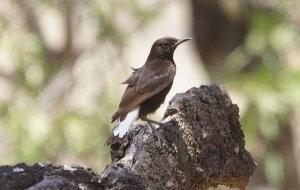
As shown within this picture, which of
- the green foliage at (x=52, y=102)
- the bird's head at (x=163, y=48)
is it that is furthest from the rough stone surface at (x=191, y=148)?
the green foliage at (x=52, y=102)

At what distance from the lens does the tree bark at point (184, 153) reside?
366 centimetres

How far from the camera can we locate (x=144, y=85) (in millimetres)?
4555

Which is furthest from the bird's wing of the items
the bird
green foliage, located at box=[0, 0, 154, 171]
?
green foliage, located at box=[0, 0, 154, 171]

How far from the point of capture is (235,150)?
4.46 m

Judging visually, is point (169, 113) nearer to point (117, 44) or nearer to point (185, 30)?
point (117, 44)

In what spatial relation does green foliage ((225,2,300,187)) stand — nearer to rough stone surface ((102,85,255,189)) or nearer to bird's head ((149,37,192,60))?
bird's head ((149,37,192,60))

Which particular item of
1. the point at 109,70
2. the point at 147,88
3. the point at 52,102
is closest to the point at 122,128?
the point at 147,88

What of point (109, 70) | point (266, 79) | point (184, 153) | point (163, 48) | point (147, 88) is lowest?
point (184, 153)

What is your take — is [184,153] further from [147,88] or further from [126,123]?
[147,88]

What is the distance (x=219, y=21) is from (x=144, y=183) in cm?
656

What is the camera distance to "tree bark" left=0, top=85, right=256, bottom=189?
144 inches

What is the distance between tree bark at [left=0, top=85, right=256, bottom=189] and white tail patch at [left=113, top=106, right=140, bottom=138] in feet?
0.13

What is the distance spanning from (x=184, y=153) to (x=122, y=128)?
31cm

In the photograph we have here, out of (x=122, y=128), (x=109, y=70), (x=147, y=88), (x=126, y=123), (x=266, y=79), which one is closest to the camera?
(x=122, y=128)
